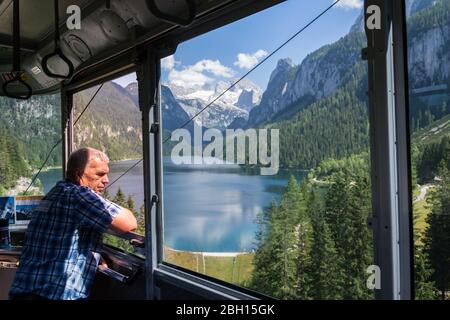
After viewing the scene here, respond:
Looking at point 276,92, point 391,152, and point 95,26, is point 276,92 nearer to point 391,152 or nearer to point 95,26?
point 391,152

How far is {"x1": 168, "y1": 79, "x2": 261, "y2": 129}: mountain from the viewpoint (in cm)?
193

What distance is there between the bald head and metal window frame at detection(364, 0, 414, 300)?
1222mm

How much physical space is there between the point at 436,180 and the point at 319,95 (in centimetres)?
51

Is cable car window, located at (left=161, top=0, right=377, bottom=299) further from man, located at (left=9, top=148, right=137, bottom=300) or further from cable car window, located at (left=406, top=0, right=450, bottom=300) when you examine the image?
man, located at (left=9, top=148, right=137, bottom=300)

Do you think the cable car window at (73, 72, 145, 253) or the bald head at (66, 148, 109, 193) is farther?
the cable car window at (73, 72, 145, 253)

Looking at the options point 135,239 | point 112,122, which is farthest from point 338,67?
point 112,122

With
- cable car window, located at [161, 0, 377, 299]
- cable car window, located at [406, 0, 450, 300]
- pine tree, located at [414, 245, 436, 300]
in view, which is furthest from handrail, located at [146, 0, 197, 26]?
pine tree, located at [414, 245, 436, 300]

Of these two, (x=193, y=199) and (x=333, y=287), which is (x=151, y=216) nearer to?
(x=193, y=199)

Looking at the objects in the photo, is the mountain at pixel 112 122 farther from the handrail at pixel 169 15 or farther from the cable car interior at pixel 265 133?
the handrail at pixel 169 15

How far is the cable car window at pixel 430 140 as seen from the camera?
1262mm

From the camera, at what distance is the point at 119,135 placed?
2.84 metres

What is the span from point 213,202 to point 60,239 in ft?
2.37
